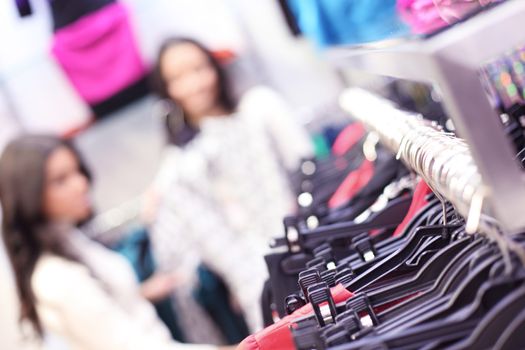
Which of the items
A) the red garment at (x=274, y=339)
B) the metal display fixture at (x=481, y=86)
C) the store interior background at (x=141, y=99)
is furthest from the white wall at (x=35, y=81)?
the metal display fixture at (x=481, y=86)

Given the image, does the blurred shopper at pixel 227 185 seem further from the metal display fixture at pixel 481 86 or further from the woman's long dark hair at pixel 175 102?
the metal display fixture at pixel 481 86

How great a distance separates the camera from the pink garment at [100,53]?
3.00 metres

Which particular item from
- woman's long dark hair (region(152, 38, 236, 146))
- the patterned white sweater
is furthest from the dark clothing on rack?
the patterned white sweater

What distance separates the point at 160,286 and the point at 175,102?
774mm

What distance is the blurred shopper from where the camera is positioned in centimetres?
273

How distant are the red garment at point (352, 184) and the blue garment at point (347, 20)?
338mm

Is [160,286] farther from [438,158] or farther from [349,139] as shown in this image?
[438,158]

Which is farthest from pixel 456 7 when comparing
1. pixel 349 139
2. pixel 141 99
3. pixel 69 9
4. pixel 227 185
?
pixel 141 99

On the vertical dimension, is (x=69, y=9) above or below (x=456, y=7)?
above

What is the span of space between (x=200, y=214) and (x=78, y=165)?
0.56 m

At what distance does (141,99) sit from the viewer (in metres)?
3.21

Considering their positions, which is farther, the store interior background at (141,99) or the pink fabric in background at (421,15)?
the store interior background at (141,99)

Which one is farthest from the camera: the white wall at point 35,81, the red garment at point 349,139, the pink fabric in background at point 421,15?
the white wall at point 35,81

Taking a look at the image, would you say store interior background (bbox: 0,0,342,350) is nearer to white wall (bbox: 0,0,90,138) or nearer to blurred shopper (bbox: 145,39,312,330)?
white wall (bbox: 0,0,90,138)
